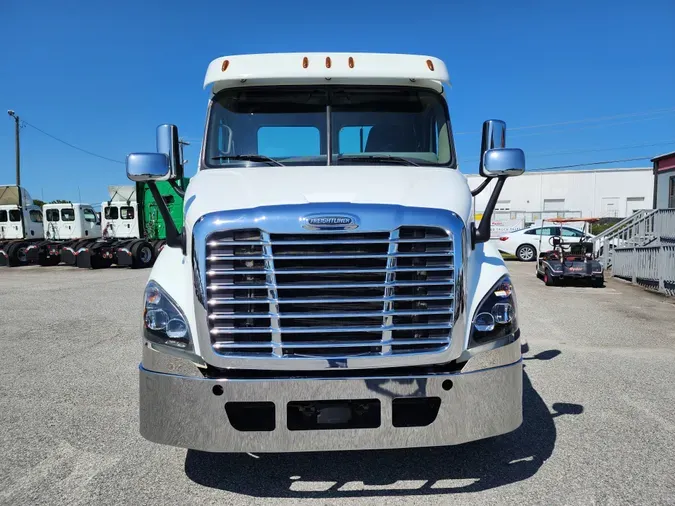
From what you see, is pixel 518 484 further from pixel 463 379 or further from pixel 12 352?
pixel 12 352

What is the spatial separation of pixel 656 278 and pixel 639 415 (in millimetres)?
9780

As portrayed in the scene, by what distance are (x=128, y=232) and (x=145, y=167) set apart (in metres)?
20.8

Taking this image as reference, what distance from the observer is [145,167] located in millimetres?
3842

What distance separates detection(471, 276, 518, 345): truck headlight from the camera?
10.3ft

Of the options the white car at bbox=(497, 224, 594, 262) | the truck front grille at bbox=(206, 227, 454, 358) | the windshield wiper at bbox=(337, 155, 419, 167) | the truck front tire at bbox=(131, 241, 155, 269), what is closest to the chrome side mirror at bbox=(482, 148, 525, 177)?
the windshield wiper at bbox=(337, 155, 419, 167)

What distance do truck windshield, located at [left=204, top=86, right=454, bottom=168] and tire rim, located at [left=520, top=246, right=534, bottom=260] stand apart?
19.6 m

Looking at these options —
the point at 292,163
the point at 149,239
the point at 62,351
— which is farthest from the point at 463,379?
the point at 149,239

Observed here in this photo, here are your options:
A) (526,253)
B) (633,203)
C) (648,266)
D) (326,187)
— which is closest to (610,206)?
(633,203)

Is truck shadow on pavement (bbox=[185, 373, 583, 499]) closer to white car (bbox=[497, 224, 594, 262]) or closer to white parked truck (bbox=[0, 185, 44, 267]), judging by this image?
white car (bbox=[497, 224, 594, 262])

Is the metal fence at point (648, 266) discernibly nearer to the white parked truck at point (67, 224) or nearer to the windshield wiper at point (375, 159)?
the windshield wiper at point (375, 159)

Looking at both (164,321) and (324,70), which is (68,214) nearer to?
(324,70)

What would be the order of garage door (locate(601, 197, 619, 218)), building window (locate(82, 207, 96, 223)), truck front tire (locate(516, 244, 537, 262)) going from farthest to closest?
1. garage door (locate(601, 197, 619, 218))
2. building window (locate(82, 207, 96, 223))
3. truck front tire (locate(516, 244, 537, 262))

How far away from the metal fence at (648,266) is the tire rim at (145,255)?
1651 cm

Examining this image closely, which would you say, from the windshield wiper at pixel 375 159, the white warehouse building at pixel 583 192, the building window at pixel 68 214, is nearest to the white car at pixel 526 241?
the building window at pixel 68 214
